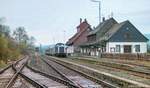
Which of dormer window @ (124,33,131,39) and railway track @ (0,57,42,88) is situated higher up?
dormer window @ (124,33,131,39)

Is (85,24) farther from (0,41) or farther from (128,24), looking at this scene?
(0,41)

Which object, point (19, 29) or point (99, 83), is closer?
point (99, 83)

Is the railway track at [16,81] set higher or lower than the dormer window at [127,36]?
lower

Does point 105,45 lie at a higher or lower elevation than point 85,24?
lower

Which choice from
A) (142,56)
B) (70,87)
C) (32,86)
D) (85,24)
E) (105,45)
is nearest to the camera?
(70,87)

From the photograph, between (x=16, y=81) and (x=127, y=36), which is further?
(x=127, y=36)

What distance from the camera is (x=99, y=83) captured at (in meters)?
19.9

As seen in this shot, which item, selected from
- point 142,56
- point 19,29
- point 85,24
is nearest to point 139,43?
point 142,56

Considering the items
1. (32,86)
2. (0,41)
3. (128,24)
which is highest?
(128,24)

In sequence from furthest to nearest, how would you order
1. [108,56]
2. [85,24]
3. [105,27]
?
[85,24]
[105,27]
[108,56]

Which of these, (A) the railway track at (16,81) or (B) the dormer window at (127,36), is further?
(B) the dormer window at (127,36)

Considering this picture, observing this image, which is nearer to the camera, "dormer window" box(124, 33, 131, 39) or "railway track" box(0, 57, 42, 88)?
"railway track" box(0, 57, 42, 88)

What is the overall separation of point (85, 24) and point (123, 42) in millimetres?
59075

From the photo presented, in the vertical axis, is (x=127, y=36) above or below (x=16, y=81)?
above
